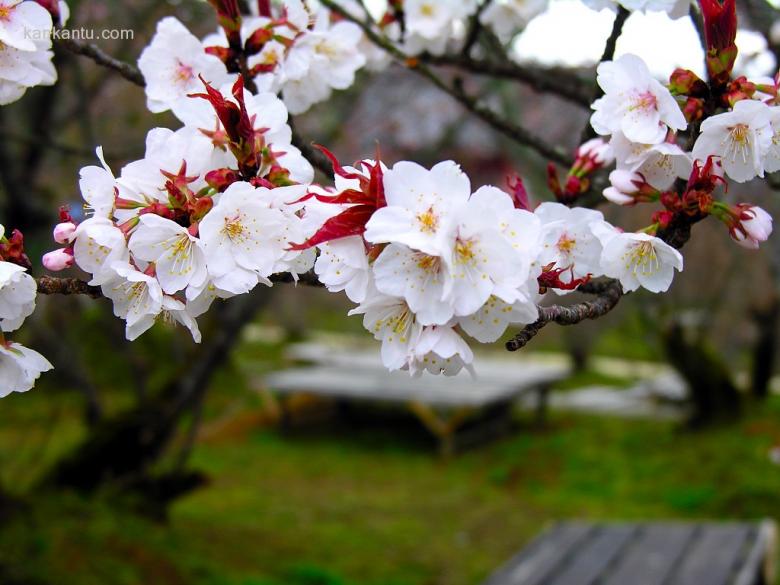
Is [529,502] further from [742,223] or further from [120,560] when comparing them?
[742,223]

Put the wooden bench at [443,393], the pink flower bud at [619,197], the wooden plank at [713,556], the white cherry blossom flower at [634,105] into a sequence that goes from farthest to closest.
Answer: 1. the wooden bench at [443,393]
2. the wooden plank at [713,556]
3. the pink flower bud at [619,197]
4. the white cherry blossom flower at [634,105]

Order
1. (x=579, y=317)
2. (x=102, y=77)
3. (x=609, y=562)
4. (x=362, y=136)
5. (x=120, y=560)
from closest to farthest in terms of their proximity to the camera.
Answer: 1. (x=579, y=317)
2. (x=609, y=562)
3. (x=120, y=560)
4. (x=102, y=77)
5. (x=362, y=136)

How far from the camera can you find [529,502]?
19.0 ft

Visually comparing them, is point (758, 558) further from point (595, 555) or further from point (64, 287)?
point (64, 287)

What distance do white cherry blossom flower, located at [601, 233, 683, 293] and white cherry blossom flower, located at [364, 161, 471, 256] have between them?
11.1 inches

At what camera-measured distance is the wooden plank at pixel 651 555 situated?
9.59ft

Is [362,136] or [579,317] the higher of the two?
[579,317]

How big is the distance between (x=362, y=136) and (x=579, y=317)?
6.91 m

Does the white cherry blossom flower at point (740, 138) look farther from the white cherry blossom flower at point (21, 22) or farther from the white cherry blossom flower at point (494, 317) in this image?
the white cherry blossom flower at point (21, 22)

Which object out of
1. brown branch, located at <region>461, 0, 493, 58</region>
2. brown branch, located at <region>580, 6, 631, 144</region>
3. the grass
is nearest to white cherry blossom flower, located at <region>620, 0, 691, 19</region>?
brown branch, located at <region>580, 6, 631, 144</region>

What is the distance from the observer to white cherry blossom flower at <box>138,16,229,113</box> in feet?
4.44

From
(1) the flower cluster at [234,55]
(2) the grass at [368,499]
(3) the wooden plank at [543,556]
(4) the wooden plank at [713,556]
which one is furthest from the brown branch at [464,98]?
(2) the grass at [368,499]

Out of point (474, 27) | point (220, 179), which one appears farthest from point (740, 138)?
point (474, 27)

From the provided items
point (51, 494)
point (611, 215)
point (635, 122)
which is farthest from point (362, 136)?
point (635, 122)
